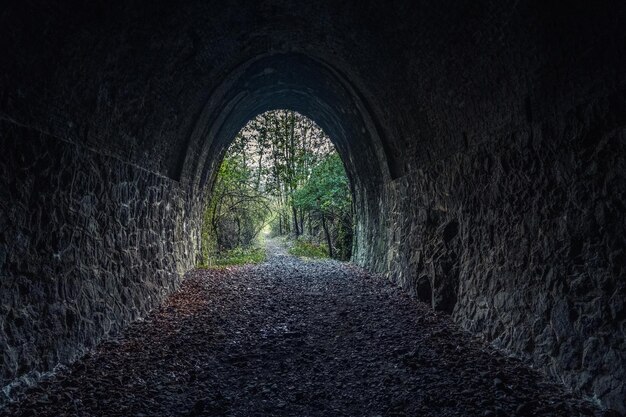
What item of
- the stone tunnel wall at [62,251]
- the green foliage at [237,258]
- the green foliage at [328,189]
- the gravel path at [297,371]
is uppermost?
the green foliage at [328,189]

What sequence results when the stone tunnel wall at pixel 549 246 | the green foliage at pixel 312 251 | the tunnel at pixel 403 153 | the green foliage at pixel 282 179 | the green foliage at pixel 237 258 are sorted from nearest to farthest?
the stone tunnel wall at pixel 549 246, the tunnel at pixel 403 153, the green foliage at pixel 237 258, the green foliage at pixel 282 179, the green foliage at pixel 312 251

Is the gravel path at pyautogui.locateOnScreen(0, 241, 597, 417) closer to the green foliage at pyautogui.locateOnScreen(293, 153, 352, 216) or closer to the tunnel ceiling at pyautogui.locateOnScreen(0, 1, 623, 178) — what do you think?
the tunnel ceiling at pyautogui.locateOnScreen(0, 1, 623, 178)

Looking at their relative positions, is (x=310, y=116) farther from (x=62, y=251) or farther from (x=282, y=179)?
(x=62, y=251)

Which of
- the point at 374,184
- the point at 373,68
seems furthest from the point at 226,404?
the point at 374,184

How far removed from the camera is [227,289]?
7879 millimetres

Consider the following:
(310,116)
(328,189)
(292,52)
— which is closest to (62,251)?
(292,52)

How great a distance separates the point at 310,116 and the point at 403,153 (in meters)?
6.30

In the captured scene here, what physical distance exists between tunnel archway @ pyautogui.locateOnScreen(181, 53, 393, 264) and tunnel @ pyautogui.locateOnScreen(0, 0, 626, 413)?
0.79 meters

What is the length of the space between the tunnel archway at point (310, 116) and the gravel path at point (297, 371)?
13.2 feet

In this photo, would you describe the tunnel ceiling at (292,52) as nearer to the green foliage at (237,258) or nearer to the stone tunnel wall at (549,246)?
the stone tunnel wall at (549,246)

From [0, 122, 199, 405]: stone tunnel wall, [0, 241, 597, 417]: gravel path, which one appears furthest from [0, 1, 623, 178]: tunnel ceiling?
[0, 241, 597, 417]: gravel path

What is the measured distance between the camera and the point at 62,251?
13.0ft

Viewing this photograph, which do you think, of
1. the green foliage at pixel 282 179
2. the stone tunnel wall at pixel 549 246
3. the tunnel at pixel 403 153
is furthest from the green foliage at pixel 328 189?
the stone tunnel wall at pixel 549 246

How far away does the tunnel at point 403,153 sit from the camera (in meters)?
2.99
